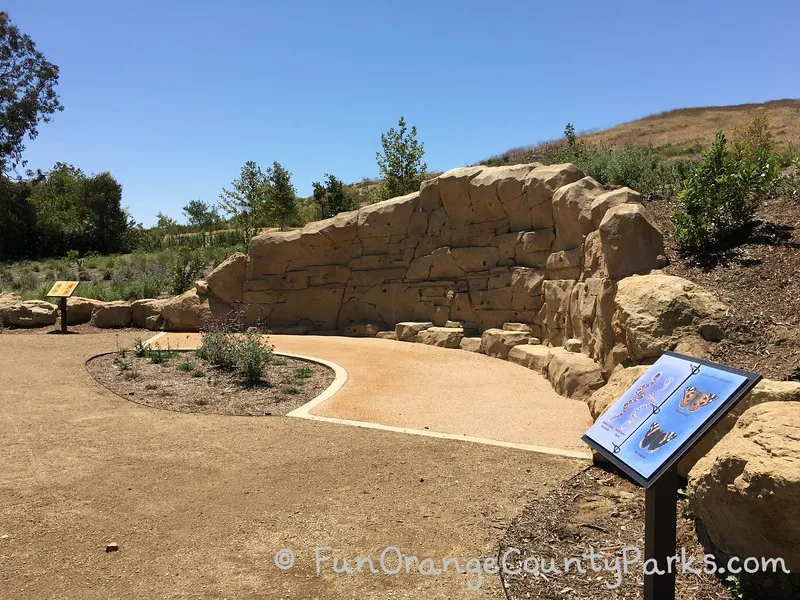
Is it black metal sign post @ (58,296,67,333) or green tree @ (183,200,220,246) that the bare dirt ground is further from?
green tree @ (183,200,220,246)

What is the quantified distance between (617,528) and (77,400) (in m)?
7.03

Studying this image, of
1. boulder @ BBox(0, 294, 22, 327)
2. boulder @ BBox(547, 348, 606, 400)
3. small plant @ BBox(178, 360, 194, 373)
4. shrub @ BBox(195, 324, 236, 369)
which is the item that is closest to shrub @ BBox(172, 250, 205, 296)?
boulder @ BBox(0, 294, 22, 327)

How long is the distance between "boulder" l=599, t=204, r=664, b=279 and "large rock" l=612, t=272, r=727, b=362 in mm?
1142

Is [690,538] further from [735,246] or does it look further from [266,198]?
[266,198]

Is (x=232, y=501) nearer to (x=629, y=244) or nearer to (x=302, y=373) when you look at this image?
(x=302, y=373)

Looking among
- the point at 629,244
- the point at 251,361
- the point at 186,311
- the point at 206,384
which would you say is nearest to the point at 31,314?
the point at 186,311

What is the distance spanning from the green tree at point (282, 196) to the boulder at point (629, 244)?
19537 millimetres

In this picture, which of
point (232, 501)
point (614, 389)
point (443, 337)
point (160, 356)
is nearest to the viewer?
point (232, 501)

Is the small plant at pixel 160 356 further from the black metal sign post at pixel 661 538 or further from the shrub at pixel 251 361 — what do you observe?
the black metal sign post at pixel 661 538

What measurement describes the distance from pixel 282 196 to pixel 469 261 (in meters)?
15.8

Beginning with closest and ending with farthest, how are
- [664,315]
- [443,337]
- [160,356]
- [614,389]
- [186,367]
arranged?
[614,389] → [664,315] → [186,367] → [160,356] → [443,337]

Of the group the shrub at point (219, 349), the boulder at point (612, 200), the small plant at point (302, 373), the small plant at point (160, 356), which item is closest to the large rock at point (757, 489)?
the boulder at point (612, 200)

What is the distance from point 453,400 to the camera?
8227mm

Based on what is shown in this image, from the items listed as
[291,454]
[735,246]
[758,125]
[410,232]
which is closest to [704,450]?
[291,454]
